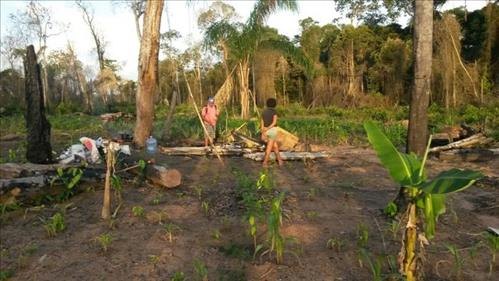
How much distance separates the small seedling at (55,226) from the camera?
5199mm

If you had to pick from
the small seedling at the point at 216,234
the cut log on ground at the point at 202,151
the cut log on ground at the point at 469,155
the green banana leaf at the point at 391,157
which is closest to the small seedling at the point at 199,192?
the small seedling at the point at 216,234

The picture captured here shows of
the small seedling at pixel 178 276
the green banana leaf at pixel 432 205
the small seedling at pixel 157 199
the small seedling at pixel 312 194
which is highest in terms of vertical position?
the green banana leaf at pixel 432 205

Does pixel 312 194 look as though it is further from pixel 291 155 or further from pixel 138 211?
pixel 291 155

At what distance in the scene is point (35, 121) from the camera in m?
7.92

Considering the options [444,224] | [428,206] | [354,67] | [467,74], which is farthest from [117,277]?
[354,67]

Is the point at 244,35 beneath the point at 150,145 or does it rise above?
above

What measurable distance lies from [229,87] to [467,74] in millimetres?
11090

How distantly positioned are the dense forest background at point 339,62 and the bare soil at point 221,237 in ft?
24.7

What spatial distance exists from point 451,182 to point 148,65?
8.52m

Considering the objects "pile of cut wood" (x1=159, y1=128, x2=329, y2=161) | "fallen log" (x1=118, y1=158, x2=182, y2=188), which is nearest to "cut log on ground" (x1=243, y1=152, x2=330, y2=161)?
"pile of cut wood" (x1=159, y1=128, x2=329, y2=161)

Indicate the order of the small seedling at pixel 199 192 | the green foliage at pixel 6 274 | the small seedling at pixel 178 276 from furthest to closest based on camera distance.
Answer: the small seedling at pixel 199 192, the green foliage at pixel 6 274, the small seedling at pixel 178 276

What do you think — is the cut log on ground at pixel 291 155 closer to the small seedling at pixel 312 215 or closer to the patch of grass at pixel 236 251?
the small seedling at pixel 312 215

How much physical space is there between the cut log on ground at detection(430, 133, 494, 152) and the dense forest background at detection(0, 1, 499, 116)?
508cm

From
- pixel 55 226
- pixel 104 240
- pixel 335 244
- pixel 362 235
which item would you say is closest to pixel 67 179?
pixel 55 226
